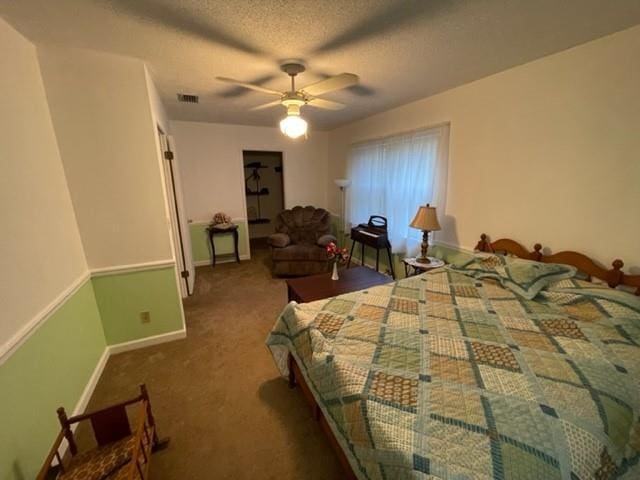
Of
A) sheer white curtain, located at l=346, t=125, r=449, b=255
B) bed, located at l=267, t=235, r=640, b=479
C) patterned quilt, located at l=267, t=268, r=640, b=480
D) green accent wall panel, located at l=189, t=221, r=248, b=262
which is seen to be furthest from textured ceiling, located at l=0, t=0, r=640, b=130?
green accent wall panel, located at l=189, t=221, r=248, b=262

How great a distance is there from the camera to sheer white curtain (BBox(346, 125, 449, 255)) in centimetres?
295

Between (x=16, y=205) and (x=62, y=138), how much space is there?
759mm

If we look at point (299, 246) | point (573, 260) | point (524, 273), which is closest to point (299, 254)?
point (299, 246)

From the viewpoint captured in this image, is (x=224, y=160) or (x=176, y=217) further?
(x=224, y=160)

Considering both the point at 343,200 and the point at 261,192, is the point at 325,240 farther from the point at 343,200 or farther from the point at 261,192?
the point at 261,192

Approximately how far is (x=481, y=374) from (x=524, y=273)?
115 cm

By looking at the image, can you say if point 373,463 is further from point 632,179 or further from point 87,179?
Result: point 87,179

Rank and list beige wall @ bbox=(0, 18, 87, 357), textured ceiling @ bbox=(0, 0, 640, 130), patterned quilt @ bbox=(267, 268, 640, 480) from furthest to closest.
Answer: textured ceiling @ bbox=(0, 0, 640, 130), beige wall @ bbox=(0, 18, 87, 357), patterned quilt @ bbox=(267, 268, 640, 480)

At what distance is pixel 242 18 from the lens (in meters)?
1.47

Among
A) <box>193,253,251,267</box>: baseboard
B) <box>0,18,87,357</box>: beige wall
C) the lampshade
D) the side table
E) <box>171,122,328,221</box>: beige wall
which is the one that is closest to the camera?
<box>0,18,87,357</box>: beige wall

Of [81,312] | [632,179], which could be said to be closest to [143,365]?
[81,312]

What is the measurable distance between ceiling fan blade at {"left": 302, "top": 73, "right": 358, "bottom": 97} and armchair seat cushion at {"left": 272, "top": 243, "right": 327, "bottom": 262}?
7.64ft

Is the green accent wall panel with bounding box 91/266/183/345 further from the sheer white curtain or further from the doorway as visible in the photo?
the doorway

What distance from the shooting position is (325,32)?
1621 mm
